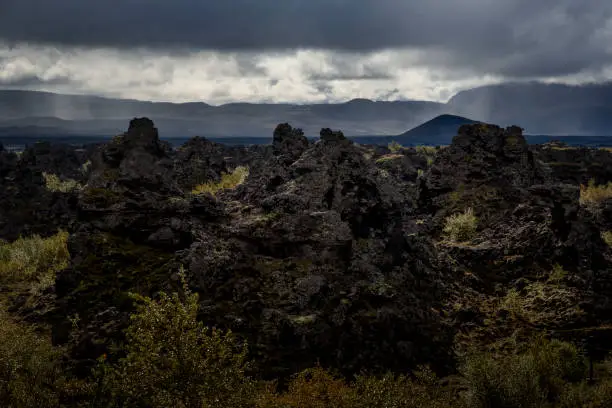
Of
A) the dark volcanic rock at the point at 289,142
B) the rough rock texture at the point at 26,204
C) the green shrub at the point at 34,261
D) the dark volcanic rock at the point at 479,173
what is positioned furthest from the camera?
the rough rock texture at the point at 26,204

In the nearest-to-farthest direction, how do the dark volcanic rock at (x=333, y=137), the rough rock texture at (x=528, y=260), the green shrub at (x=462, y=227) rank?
the rough rock texture at (x=528, y=260) < the dark volcanic rock at (x=333, y=137) < the green shrub at (x=462, y=227)

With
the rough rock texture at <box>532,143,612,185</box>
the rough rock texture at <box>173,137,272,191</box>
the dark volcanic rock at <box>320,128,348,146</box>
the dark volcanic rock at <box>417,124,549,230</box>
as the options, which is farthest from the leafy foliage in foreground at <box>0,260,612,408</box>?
the rough rock texture at <box>532,143,612,185</box>

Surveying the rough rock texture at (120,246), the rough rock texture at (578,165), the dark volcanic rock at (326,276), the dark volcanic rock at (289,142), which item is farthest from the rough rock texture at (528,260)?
the rough rock texture at (578,165)

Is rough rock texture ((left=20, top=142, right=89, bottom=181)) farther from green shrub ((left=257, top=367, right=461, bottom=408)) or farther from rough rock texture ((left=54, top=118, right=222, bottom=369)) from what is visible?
green shrub ((left=257, top=367, right=461, bottom=408))

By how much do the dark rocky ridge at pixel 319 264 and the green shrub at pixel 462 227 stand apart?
1.36 m

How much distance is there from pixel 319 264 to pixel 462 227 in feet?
50.1

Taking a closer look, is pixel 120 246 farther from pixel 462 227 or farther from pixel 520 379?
pixel 462 227

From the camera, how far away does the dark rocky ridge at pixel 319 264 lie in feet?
86.2

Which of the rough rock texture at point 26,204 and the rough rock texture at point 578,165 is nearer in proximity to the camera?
the rough rock texture at point 26,204

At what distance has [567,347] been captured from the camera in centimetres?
2612

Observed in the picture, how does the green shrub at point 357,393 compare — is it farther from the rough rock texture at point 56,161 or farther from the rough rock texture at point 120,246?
the rough rock texture at point 56,161

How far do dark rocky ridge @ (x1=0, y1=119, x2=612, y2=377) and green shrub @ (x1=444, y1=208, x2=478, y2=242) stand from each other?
1.36 m

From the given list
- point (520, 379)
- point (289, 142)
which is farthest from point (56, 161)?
point (520, 379)

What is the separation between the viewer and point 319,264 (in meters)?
28.0
